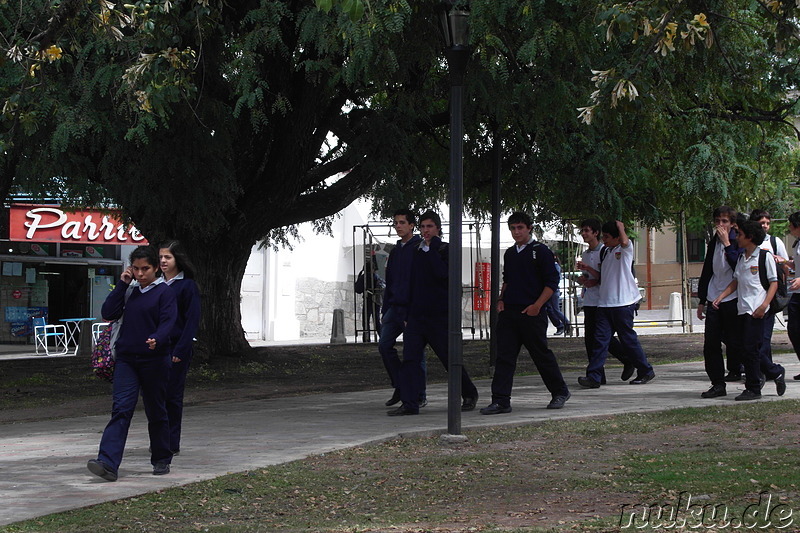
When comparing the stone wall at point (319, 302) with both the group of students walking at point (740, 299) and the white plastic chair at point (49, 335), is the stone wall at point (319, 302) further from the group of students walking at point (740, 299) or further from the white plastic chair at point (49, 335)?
the group of students walking at point (740, 299)

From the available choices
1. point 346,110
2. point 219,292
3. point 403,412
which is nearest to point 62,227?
point 219,292

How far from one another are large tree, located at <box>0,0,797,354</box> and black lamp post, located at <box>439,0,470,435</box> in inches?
42.1

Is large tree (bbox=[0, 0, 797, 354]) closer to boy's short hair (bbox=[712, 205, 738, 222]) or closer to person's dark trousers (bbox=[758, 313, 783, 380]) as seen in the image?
boy's short hair (bbox=[712, 205, 738, 222])

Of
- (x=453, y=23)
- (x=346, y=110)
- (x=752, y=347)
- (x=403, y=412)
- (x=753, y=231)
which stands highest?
(x=346, y=110)

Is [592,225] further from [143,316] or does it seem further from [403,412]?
[143,316]

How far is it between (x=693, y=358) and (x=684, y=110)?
3845 mm

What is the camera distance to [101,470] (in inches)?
278

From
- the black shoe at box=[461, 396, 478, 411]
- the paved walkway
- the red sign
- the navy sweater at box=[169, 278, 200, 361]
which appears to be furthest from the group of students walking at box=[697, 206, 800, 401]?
the red sign

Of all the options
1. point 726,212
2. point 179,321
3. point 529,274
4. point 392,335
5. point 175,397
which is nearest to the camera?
point 179,321

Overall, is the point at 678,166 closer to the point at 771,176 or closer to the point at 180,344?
the point at 771,176

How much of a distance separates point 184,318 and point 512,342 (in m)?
3.52

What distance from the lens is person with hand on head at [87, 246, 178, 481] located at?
7.41 metres

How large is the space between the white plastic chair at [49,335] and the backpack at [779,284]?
1623 centimetres

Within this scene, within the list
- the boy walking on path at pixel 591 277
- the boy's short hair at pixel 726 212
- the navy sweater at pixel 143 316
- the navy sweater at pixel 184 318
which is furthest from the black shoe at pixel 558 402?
the navy sweater at pixel 143 316
